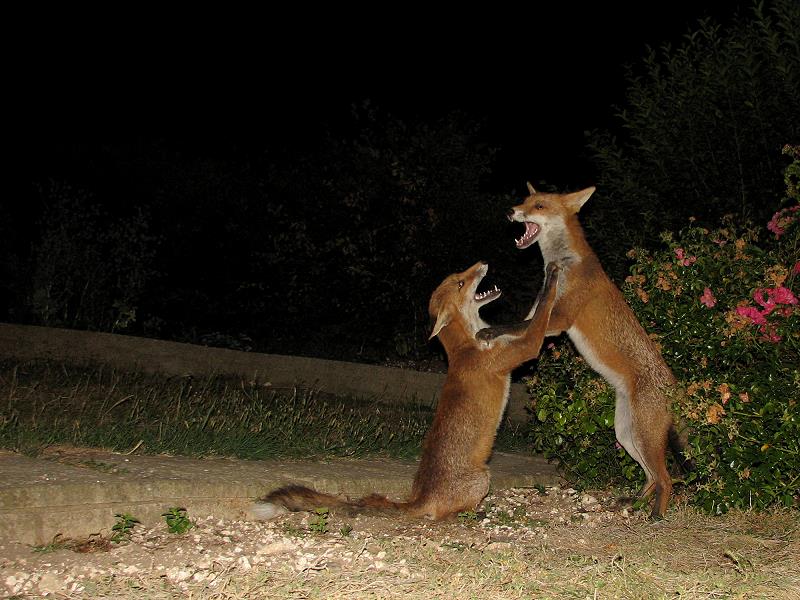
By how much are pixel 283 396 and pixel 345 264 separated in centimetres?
322

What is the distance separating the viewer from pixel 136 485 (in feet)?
16.3

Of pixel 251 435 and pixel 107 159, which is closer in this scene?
pixel 251 435

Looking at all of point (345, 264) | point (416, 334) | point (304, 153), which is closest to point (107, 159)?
point (304, 153)

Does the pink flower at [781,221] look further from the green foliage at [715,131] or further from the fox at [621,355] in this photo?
the green foliage at [715,131]

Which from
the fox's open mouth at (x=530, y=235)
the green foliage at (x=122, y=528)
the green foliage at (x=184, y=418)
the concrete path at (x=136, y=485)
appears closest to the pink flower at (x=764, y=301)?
the fox's open mouth at (x=530, y=235)

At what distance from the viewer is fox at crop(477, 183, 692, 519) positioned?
563 centimetres

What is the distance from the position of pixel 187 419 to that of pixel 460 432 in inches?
97.2

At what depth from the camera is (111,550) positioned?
14.8 ft

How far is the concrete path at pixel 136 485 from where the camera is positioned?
15.2 feet

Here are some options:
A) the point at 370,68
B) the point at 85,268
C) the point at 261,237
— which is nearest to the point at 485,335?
the point at 261,237

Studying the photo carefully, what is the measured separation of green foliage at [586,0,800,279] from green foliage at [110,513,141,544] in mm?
5675

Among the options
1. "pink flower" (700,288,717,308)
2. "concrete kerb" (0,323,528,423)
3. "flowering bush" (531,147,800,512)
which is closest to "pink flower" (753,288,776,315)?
"flowering bush" (531,147,800,512)

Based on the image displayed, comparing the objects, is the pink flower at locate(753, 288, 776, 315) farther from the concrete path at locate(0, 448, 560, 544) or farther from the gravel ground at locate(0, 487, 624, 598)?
the concrete path at locate(0, 448, 560, 544)

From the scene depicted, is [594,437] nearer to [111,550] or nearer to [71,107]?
[111,550]
